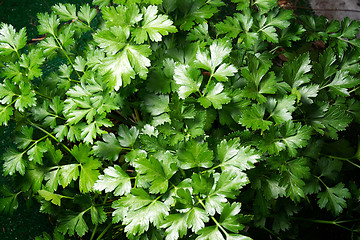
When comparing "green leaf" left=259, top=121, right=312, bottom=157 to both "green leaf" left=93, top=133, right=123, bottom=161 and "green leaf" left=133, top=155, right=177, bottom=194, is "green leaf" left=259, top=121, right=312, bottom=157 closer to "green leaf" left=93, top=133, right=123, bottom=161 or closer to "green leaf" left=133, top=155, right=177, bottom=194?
"green leaf" left=133, top=155, right=177, bottom=194

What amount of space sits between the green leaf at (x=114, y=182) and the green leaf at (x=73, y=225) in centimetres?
24

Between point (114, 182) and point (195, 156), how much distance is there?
11.9 inches

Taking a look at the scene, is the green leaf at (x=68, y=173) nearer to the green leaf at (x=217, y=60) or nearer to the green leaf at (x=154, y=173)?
the green leaf at (x=154, y=173)

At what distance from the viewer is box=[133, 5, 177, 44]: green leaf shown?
1133mm

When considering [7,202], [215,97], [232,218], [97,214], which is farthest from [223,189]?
[7,202]

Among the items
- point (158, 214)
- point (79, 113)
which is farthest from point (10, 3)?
point (158, 214)

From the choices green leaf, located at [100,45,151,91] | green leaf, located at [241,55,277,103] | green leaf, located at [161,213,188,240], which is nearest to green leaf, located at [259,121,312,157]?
green leaf, located at [241,55,277,103]

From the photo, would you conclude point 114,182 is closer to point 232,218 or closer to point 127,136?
point 127,136

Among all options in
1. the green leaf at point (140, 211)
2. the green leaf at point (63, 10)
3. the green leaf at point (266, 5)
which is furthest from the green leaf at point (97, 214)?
the green leaf at point (266, 5)

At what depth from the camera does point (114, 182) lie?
1.16 meters

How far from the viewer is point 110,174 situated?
1165 millimetres

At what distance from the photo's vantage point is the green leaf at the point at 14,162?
4.13ft

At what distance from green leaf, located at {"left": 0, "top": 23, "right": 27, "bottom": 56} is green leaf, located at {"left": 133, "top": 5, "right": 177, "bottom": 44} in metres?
0.48

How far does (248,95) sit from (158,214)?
513 millimetres
